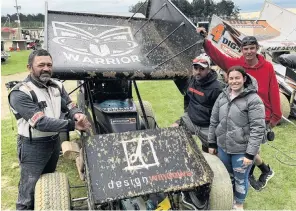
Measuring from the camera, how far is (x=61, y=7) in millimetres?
4422

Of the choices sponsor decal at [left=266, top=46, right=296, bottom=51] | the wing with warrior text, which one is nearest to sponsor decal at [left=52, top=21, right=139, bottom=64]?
the wing with warrior text

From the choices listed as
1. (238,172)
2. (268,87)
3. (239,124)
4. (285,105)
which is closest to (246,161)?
(238,172)

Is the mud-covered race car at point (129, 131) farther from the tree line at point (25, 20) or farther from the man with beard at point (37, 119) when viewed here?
the tree line at point (25, 20)

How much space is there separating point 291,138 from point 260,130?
348cm

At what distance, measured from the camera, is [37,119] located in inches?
116

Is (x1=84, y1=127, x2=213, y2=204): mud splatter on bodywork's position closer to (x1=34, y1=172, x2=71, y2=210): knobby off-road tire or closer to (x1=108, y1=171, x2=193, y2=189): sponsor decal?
(x1=108, y1=171, x2=193, y2=189): sponsor decal

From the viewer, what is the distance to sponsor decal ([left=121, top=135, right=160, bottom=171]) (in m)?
3.06

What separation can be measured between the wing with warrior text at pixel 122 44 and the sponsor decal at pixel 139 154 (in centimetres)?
76

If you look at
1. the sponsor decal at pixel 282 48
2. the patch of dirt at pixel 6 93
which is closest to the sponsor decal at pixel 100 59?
the patch of dirt at pixel 6 93

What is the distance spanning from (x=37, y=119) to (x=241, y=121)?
1.97 meters

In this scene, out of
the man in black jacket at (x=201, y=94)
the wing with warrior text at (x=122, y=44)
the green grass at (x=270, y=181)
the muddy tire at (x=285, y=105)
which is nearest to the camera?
the wing with warrior text at (x=122, y=44)

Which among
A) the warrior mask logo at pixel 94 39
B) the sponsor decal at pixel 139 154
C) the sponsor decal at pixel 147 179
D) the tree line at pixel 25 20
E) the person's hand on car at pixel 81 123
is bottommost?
the tree line at pixel 25 20

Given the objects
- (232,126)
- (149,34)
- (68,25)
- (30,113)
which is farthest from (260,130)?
(68,25)

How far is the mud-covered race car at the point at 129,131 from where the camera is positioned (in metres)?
2.97
